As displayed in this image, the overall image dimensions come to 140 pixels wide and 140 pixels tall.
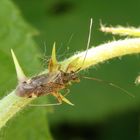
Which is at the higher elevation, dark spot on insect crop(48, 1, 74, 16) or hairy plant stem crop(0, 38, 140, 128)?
dark spot on insect crop(48, 1, 74, 16)

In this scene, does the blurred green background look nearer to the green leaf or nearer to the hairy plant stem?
the green leaf

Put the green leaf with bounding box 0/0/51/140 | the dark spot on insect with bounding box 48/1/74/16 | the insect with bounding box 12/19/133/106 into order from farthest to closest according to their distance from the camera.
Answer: the dark spot on insect with bounding box 48/1/74/16 < the green leaf with bounding box 0/0/51/140 < the insect with bounding box 12/19/133/106

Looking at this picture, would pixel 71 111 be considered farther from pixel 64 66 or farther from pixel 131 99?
pixel 64 66

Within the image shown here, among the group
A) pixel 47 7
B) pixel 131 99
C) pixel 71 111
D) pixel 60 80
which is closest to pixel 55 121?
pixel 71 111

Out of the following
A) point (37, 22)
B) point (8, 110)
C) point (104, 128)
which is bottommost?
point (104, 128)

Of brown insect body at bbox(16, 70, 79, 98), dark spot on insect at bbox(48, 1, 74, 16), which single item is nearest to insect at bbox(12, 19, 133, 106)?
brown insect body at bbox(16, 70, 79, 98)

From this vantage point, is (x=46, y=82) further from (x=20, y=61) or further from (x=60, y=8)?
(x=60, y=8)
